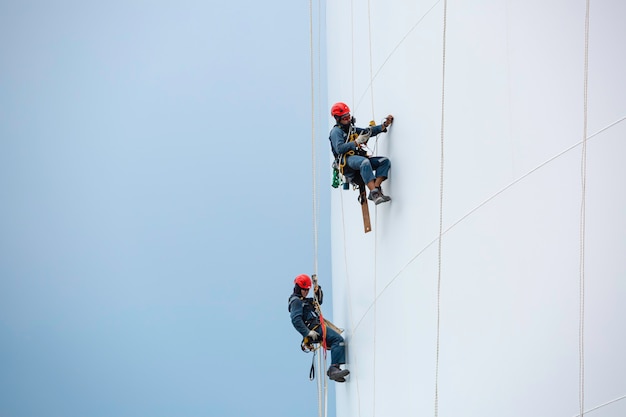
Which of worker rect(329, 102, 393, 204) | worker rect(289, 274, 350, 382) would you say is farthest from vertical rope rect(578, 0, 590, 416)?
worker rect(289, 274, 350, 382)

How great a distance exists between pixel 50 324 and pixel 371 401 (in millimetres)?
9765

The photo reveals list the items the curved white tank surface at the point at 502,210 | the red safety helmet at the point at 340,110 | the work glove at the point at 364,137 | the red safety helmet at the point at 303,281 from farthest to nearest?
the red safety helmet at the point at 303,281, the red safety helmet at the point at 340,110, the work glove at the point at 364,137, the curved white tank surface at the point at 502,210

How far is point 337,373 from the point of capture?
1135 centimetres

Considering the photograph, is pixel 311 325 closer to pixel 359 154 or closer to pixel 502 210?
pixel 359 154

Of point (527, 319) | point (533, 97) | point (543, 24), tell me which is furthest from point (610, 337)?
point (543, 24)

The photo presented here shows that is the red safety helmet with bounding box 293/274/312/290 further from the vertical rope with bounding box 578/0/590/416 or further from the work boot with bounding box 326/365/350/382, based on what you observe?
the vertical rope with bounding box 578/0/590/416

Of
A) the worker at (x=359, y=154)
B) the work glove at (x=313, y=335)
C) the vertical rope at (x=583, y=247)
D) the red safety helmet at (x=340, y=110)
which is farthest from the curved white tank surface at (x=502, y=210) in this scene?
the work glove at (x=313, y=335)

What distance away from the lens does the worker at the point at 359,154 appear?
852cm

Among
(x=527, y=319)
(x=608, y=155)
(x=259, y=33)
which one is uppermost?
(x=259, y=33)

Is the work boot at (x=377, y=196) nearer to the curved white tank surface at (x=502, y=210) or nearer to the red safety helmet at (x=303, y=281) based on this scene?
the curved white tank surface at (x=502, y=210)

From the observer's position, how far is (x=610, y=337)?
527 centimetres

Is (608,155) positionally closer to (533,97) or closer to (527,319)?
(533,97)

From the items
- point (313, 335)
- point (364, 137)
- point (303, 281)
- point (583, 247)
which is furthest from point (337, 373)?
point (583, 247)

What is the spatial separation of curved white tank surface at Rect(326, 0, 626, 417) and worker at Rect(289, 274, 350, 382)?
202cm
